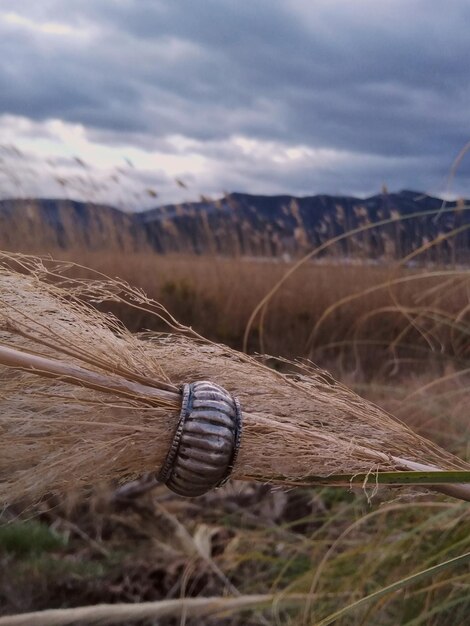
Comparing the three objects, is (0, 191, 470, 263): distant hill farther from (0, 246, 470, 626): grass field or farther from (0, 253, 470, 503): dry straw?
(0, 253, 470, 503): dry straw

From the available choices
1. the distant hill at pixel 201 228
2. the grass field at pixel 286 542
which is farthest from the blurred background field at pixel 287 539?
the distant hill at pixel 201 228

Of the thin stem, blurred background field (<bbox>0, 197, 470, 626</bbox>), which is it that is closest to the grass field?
blurred background field (<bbox>0, 197, 470, 626</bbox>)

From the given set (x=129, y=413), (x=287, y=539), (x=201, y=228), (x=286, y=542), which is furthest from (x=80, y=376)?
(x=201, y=228)

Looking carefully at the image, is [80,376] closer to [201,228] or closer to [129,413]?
[129,413]

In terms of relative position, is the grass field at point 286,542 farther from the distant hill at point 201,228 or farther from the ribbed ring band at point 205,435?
the distant hill at point 201,228

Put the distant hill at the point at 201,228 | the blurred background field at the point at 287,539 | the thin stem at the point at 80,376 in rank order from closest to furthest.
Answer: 1. the thin stem at the point at 80,376
2. the blurred background field at the point at 287,539
3. the distant hill at the point at 201,228
